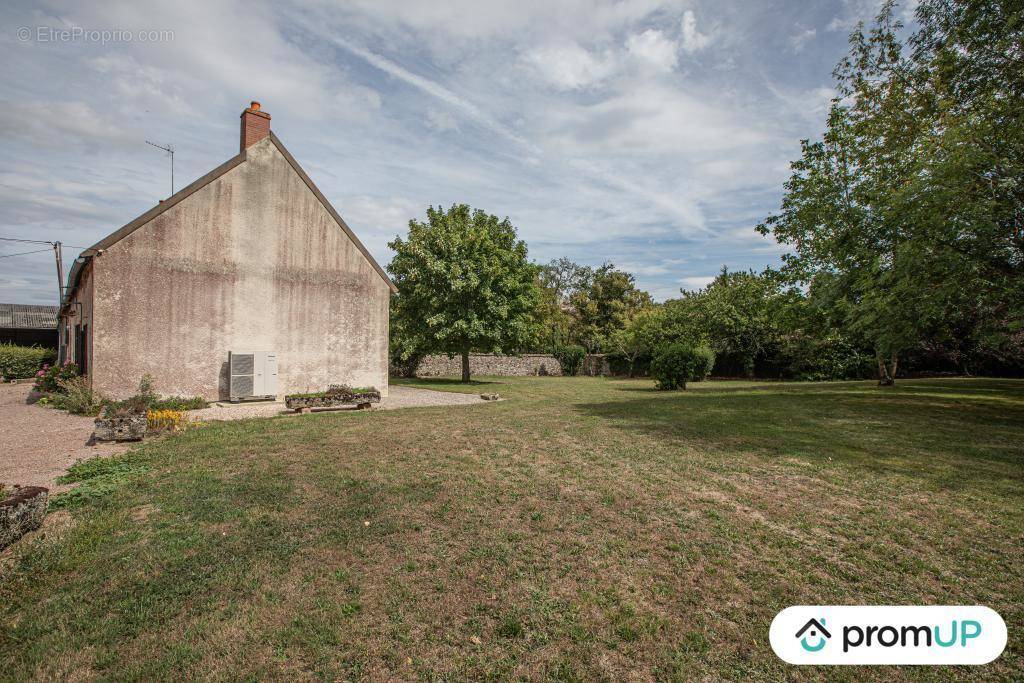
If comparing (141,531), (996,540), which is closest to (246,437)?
(141,531)

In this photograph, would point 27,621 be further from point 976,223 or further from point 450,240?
point 450,240

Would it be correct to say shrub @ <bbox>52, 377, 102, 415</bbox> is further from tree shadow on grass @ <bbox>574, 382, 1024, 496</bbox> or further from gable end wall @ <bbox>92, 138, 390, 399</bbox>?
tree shadow on grass @ <bbox>574, 382, 1024, 496</bbox>

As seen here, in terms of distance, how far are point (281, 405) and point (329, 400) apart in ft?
6.46

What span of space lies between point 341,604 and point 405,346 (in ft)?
78.4

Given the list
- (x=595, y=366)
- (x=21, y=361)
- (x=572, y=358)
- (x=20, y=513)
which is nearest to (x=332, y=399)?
(x=20, y=513)

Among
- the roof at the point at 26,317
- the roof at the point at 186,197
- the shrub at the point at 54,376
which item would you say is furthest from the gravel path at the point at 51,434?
the roof at the point at 26,317

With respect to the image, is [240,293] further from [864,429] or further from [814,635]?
[864,429]

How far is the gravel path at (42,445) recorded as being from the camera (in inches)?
265

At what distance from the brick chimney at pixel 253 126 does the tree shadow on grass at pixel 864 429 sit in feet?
42.9

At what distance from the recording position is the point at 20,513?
4.48 m

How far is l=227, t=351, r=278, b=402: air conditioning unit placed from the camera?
1395 centimetres

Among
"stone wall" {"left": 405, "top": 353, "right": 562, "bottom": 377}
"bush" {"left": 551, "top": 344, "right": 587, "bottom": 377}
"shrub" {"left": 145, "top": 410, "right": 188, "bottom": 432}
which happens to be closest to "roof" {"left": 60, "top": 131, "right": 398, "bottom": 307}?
"shrub" {"left": 145, "top": 410, "right": 188, "bottom": 432}

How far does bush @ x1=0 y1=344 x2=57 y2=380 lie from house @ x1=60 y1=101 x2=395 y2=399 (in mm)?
10473

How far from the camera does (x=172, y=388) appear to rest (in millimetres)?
13312
